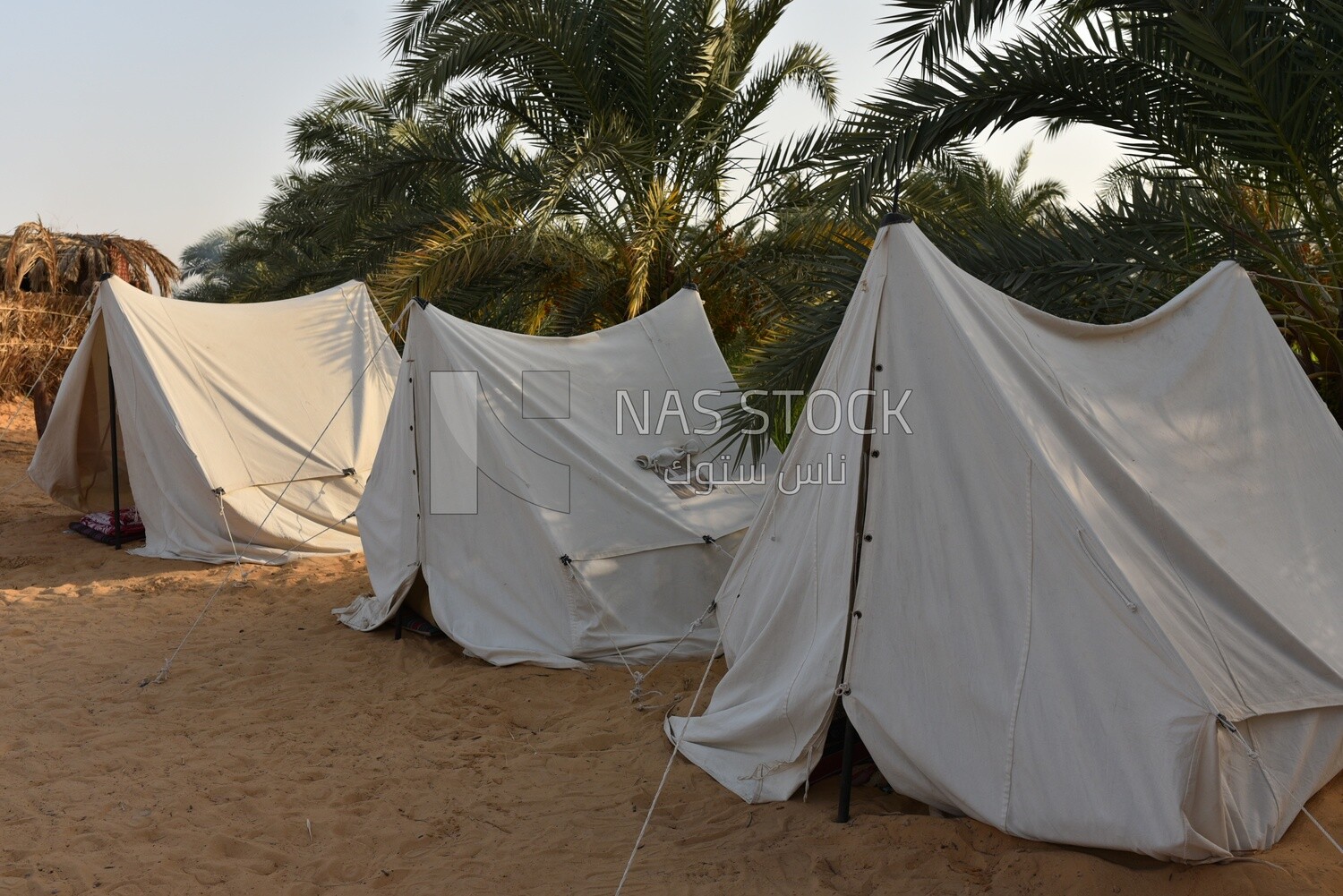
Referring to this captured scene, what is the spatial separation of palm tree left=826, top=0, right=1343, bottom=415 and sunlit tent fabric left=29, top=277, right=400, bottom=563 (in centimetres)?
542

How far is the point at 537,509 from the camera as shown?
5.82 meters

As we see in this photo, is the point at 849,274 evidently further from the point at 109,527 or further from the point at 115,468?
the point at 109,527

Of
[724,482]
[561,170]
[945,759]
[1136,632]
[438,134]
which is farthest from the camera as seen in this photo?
[438,134]

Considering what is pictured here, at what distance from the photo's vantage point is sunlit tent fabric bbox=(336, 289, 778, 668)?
227 inches

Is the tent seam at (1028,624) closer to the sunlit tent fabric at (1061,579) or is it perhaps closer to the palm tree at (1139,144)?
the sunlit tent fabric at (1061,579)

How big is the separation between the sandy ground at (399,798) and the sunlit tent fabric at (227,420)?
6.28ft

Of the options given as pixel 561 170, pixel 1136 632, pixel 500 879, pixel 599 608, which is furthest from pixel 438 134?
pixel 1136 632

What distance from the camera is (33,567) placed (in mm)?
8320

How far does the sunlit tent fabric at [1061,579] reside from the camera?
299 centimetres

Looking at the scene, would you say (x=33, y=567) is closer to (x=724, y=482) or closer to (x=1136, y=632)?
(x=724, y=482)

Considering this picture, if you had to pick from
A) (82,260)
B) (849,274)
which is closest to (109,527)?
(82,260)

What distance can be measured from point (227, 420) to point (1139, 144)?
7.13 m

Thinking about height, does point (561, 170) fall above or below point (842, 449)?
Answer: above

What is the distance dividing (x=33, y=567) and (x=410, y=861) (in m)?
6.29
